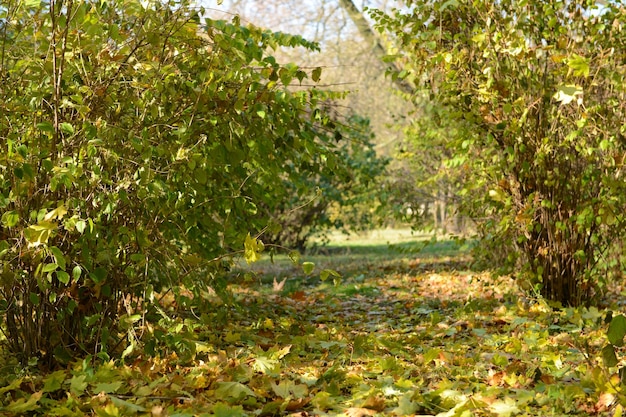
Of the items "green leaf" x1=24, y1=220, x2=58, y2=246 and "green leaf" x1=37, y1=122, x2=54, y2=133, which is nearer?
"green leaf" x1=24, y1=220, x2=58, y2=246

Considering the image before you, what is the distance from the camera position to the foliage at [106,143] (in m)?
2.70

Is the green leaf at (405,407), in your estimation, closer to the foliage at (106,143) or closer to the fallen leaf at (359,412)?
the fallen leaf at (359,412)

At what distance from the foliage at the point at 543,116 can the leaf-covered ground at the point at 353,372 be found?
20.3 inches

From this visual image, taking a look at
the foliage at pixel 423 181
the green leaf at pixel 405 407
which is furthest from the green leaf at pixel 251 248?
the foliage at pixel 423 181

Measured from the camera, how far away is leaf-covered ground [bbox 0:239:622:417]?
2.50 meters

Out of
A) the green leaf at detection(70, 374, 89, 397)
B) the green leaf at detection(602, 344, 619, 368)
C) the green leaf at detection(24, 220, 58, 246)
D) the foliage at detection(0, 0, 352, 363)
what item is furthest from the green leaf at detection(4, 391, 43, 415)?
the green leaf at detection(602, 344, 619, 368)

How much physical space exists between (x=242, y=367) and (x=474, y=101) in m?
2.64

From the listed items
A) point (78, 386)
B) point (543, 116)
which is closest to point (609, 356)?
point (78, 386)

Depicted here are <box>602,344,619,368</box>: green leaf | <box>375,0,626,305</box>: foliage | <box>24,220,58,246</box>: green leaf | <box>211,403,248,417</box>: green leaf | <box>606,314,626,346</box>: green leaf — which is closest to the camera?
<box>606,314,626,346</box>: green leaf

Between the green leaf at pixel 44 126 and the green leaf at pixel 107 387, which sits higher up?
the green leaf at pixel 44 126

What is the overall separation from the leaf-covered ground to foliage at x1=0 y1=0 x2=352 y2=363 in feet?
0.84

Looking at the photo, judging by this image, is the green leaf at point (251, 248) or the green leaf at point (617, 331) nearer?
the green leaf at point (617, 331)

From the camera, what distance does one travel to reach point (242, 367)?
301 centimetres

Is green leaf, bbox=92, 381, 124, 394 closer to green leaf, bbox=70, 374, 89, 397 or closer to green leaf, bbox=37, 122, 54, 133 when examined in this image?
green leaf, bbox=70, 374, 89, 397
